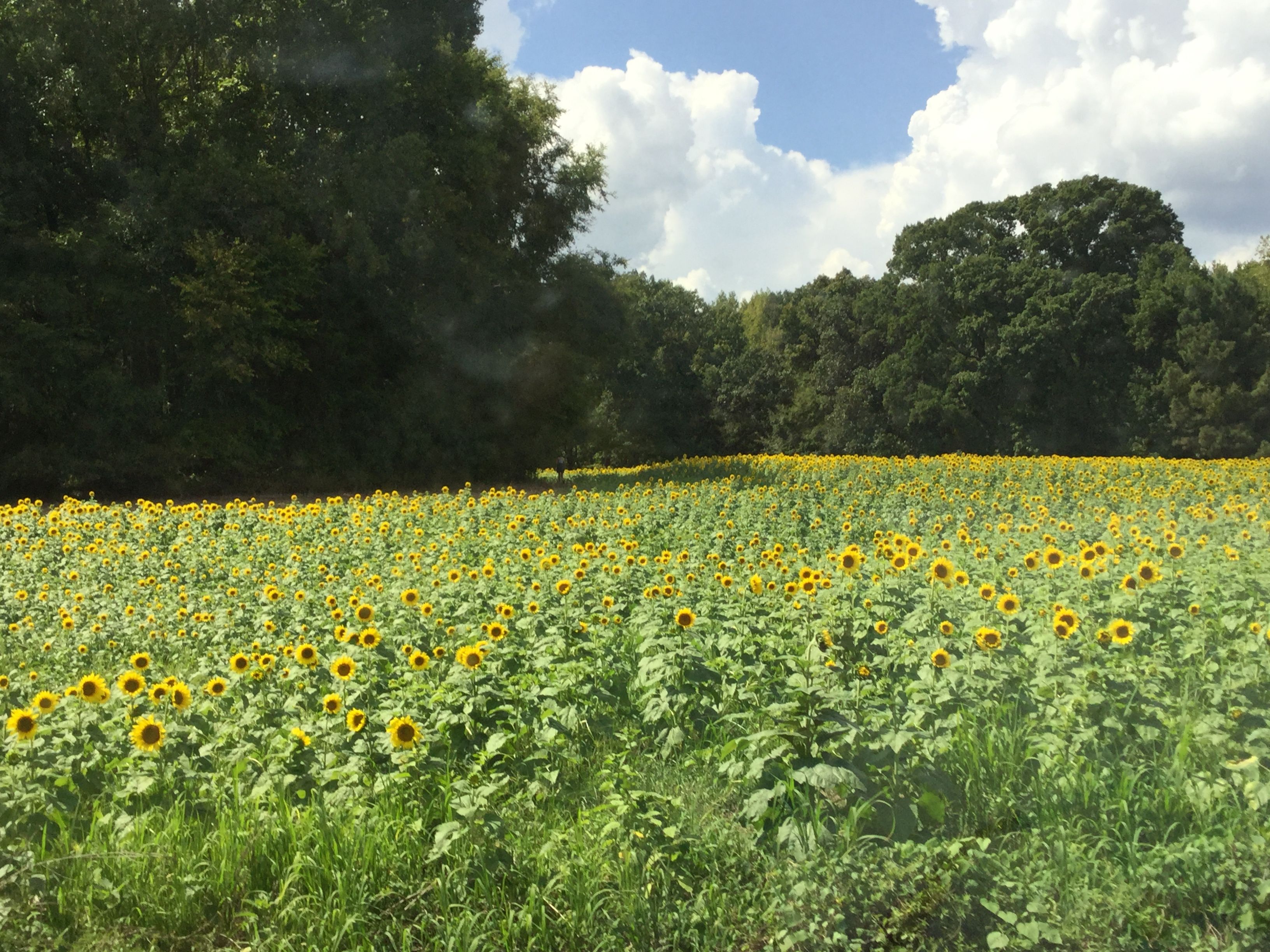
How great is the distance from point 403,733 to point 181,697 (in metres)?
1.02

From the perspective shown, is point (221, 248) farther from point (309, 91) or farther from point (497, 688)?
point (497, 688)

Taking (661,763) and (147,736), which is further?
(661,763)

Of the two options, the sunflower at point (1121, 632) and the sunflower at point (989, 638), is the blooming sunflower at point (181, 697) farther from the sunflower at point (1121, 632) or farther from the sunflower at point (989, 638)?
the sunflower at point (1121, 632)

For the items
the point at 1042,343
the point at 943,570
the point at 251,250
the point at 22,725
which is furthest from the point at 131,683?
the point at 1042,343

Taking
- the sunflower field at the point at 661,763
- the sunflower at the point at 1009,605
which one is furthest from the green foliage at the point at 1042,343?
the sunflower at the point at 1009,605

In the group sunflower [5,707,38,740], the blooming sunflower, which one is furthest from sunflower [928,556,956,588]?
sunflower [5,707,38,740]

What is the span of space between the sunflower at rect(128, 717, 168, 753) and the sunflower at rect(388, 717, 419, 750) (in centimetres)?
88

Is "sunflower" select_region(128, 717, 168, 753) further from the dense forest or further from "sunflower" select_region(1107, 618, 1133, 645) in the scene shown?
the dense forest

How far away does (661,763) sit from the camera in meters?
3.57

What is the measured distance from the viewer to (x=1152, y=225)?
118 feet

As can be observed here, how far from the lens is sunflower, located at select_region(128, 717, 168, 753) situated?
320 centimetres

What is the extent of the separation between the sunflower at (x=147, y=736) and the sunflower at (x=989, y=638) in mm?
3214

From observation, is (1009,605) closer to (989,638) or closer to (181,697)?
(989,638)

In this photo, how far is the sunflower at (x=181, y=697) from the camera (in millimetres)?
3395
